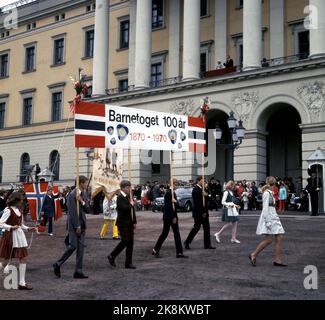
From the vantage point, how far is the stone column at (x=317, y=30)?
1158 inches

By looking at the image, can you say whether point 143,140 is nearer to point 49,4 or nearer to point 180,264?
point 180,264

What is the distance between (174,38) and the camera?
40.5 metres

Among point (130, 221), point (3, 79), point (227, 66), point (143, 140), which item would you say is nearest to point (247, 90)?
point (227, 66)

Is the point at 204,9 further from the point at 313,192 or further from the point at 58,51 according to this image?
the point at 313,192

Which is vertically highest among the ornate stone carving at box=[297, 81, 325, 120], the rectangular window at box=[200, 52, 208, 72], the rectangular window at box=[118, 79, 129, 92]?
the rectangular window at box=[200, 52, 208, 72]

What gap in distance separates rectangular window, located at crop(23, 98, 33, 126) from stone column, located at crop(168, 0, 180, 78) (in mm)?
17679

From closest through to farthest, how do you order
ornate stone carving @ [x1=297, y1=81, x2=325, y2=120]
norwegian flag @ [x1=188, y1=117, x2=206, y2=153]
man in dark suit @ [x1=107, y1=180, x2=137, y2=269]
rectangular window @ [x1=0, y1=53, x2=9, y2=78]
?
man in dark suit @ [x1=107, y1=180, x2=137, y2=269], norwegian flag @ [x1=188, y1=117, x2=206, y2=153], ornate stone carving @ [x1=297, y1=81, x2=325, y2=120], rectangular window @ [x1=0, y1=53, x2=9, y2=78]

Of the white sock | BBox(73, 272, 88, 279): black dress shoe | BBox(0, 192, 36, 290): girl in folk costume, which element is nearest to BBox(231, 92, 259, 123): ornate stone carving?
BBox(73, 272, 88, 279): black dress shoe

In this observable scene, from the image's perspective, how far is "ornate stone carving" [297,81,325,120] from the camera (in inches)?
1151

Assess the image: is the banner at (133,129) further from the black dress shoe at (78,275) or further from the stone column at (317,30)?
the stone column at (317,30)

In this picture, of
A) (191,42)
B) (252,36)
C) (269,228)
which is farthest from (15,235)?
(191,42)

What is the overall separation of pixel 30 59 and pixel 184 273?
150 ft

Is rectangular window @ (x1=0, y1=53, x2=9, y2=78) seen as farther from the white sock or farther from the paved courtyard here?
the white sock

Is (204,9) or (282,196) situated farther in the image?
(204,9)
